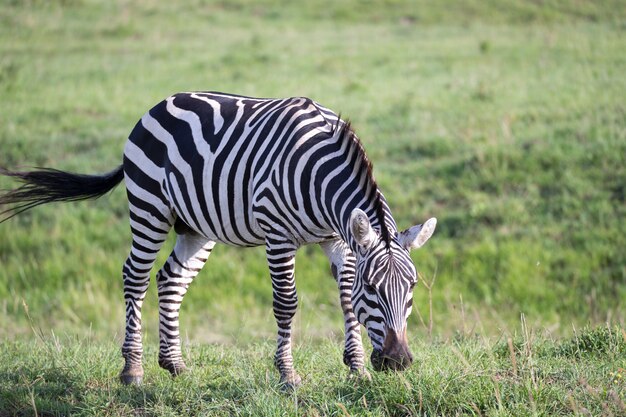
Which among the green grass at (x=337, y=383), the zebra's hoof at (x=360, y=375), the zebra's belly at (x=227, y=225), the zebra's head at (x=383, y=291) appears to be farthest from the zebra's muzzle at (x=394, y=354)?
the zebra's belly at (x=227, y=225)

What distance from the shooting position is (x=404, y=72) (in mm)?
17016

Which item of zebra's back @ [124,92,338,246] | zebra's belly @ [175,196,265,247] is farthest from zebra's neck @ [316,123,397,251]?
zebra's belly @ [175,196,265,247]

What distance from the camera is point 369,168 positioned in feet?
15.4

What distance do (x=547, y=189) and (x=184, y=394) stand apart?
7929 millimetres

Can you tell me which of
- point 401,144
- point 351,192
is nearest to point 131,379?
point 351,192

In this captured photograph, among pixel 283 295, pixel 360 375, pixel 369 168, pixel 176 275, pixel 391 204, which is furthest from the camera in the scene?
pixel 391 204

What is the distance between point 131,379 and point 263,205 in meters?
1.57

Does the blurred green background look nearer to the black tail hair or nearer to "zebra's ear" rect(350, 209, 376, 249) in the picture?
the black tail hair

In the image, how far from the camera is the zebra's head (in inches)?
170

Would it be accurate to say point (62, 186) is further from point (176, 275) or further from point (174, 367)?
point (174, 367)

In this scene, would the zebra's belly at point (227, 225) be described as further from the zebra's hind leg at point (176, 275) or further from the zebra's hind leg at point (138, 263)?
the zebra's hind leg at point (176, 275)

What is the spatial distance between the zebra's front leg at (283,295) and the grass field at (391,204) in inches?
5.0

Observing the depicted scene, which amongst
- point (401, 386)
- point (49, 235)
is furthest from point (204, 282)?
point (401, 386)

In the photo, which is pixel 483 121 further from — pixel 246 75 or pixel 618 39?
pixel 618 39
